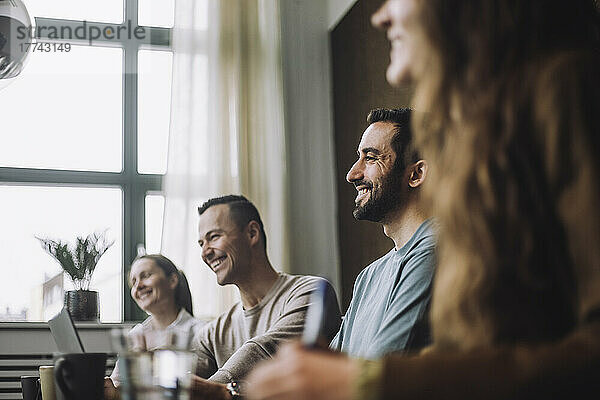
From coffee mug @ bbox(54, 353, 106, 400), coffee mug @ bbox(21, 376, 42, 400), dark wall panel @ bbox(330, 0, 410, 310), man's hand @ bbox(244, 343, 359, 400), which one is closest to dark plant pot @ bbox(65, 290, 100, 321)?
dark wall panel @ bbox(330, 0, 410, 310)

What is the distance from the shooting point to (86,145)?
423 centimetres

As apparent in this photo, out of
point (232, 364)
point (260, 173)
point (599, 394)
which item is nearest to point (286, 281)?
point (232, 364)

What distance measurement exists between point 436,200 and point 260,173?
11.1ft

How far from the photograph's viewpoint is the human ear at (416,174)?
199 centimetres

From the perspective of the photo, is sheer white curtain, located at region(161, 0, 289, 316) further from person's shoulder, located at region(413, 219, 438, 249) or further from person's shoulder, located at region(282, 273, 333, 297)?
person's shoulder, located at region(413, 219, 438, 249)

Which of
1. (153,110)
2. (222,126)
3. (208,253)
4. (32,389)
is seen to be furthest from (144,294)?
(32,389)

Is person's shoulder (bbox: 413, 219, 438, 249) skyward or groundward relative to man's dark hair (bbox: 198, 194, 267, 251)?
groundward

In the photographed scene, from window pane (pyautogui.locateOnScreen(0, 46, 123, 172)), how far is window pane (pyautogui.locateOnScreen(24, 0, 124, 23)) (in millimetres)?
174

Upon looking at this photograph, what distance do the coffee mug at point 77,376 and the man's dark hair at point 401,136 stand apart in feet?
3.58

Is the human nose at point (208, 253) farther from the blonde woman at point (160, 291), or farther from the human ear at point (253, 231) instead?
the blonde woman at point (160, 291)

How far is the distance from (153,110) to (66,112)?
0.46m

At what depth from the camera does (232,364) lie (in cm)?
210

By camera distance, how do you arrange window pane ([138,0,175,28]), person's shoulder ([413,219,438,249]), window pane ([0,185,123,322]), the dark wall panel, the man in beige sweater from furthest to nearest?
1. window pane ([138,0,175,28])
2. window pane ([0,185,123,322])
3. the dark wall panel
4. the man in beige sweater
5. person's shoulder ([413,219,438,249])

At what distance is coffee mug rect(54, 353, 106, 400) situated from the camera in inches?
44.2
